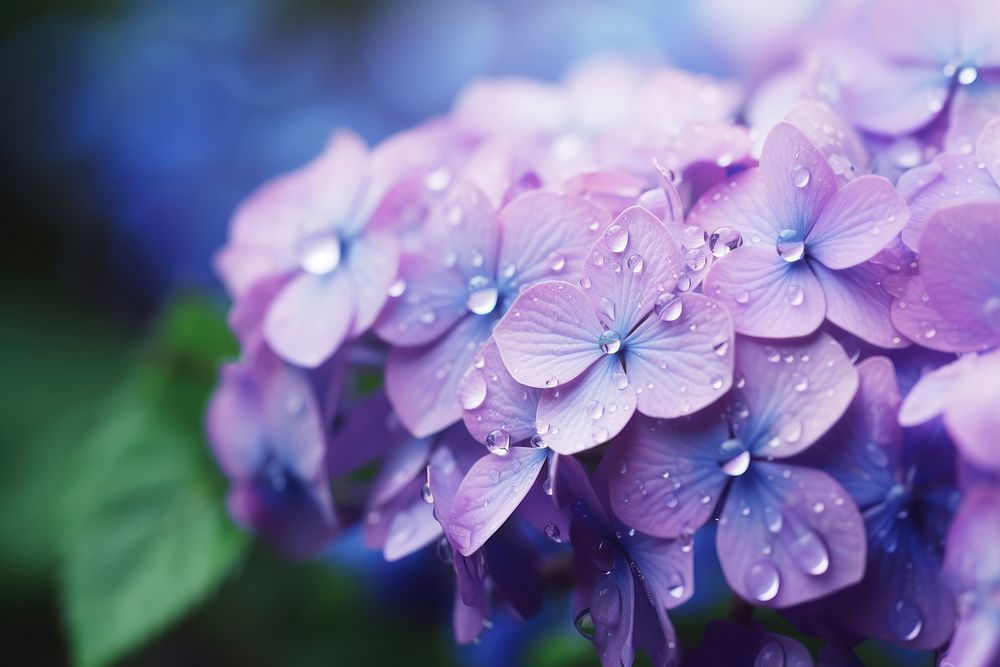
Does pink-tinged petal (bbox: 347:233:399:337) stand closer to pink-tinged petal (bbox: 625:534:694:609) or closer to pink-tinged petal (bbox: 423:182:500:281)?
pink-tinged petal (bbox: 423:182:500:281)

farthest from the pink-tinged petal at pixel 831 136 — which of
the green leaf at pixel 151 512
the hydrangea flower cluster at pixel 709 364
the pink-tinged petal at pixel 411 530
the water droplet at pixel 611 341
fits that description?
the green leaf at pixel 151 512

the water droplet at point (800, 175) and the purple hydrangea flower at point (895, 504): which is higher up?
the water droplet at point (800, 175)

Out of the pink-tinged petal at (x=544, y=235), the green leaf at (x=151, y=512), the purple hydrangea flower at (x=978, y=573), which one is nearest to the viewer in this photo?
the purple hydrangea flower at (x=978, y=573)

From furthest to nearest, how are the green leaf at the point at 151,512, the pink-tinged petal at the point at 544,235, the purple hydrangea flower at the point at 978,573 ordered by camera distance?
1. the green leaf at the point at 151,512
2. the pink-tinged petal at the point at 544,235
3. the purple hydrangea flower at the point at 978,573

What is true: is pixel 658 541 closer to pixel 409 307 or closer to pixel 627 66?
pixel 409 307

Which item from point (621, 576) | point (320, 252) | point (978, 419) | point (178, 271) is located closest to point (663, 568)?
point (621, 576)

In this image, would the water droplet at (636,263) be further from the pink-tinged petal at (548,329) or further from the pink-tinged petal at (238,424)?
the pink-tinged petal at (238,424)

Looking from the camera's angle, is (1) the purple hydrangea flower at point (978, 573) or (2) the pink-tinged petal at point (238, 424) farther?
(2) the pink-tinged petal at point (238, 424)

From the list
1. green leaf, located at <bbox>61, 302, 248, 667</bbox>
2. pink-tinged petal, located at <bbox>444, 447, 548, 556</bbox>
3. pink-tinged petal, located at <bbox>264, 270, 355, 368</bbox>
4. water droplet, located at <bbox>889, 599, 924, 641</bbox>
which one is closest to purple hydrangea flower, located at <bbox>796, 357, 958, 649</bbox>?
water droplet, located at <bbox>889, 599, 924, 641</bbox>
